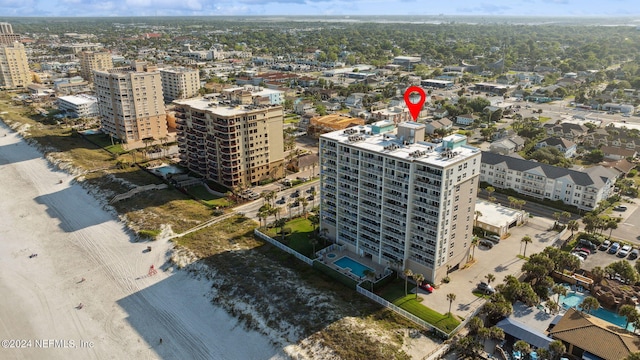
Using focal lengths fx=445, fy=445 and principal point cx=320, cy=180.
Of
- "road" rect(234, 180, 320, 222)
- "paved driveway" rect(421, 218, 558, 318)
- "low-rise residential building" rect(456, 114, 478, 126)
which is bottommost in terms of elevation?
"paved driveway" rect(421, 218, 558, 318)

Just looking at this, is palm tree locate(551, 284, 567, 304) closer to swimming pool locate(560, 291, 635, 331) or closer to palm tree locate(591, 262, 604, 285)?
swimming pool locate(560, 291, 635, 331)

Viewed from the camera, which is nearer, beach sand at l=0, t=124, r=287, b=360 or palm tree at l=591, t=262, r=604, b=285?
beach sand at l=0, t=124, r=287, b=360

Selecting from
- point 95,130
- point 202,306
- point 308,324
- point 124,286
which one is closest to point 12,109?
point 95,130

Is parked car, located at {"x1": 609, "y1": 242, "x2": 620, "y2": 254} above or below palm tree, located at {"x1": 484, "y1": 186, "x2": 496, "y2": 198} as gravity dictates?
below

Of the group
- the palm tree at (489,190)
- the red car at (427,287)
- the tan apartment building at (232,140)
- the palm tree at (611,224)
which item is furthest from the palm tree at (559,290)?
the tan apartment building at (232,140)

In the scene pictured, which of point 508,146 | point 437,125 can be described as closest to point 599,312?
point 508,146

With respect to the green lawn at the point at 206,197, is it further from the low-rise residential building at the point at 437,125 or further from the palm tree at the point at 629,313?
the low-rise residential building at the point at 437,125

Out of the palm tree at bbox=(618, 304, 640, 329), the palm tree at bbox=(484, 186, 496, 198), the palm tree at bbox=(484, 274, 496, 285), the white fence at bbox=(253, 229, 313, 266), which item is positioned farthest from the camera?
the palm tree at bbox=(484, 186, 496, 198)

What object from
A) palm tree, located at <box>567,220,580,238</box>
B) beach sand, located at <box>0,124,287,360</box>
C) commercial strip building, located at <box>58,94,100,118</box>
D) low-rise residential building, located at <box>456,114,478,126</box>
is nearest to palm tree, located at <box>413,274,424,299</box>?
beach sand, located at <box>0,124,287,360</box>
